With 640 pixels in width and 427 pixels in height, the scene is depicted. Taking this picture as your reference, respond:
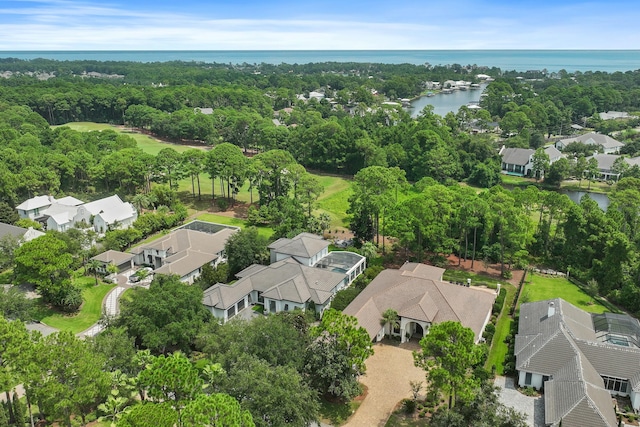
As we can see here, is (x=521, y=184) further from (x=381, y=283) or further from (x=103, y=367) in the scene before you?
(x=103, y=367)

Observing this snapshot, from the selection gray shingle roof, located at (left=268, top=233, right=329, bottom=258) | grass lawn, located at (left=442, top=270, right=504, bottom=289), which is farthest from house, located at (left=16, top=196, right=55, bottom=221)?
grass lawn, located at (left=442, top=270, right=504, bottom=289)

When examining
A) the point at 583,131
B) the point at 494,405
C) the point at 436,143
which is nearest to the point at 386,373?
the point at 494,405

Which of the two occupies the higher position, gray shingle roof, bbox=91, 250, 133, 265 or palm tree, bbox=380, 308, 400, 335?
palm tree, bbox=380, 308, 400, 335

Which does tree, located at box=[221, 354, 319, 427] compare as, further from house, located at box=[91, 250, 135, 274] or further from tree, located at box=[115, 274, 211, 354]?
house, located at box=[91, 250, 135, 274]

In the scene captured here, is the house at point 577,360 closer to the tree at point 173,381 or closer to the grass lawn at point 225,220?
the tree at point 173,381

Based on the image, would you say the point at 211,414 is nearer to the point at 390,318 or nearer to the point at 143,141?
the point at 390,318
